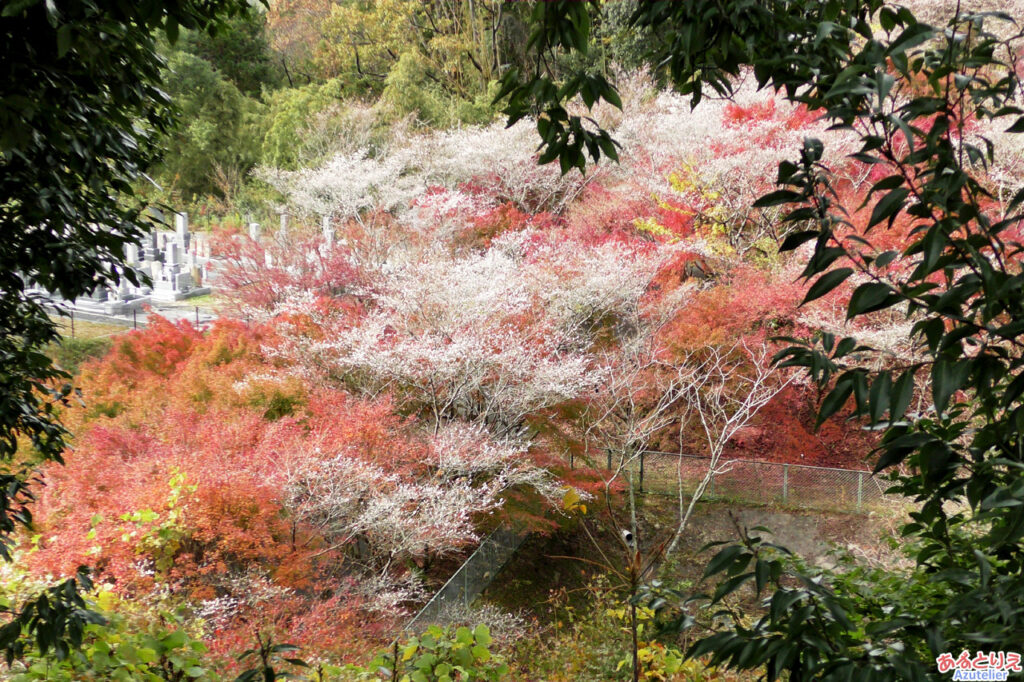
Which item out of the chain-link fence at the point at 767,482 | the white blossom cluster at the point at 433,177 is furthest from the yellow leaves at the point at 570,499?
the white blossom cluster at the point at 433,177

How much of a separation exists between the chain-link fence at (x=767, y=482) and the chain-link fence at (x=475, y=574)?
6.85ft

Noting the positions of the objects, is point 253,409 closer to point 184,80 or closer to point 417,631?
point 417,631

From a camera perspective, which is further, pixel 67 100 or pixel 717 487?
pixel 717 487

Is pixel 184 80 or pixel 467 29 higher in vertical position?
pixel 467 29

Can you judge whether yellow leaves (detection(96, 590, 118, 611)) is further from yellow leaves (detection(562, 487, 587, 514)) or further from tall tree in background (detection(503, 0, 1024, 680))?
yellow leaves (detection(562, 487, 587, 514))

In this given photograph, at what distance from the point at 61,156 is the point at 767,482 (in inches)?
377

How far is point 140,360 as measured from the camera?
8133 mm

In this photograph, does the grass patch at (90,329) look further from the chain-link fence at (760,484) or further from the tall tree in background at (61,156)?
the tall tree in background at (61,156)

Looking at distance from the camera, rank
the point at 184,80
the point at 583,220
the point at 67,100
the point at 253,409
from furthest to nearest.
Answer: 1. the point at 184,80
2. the point at 583,220
3. the point at 253,409
4. the point at 67,100

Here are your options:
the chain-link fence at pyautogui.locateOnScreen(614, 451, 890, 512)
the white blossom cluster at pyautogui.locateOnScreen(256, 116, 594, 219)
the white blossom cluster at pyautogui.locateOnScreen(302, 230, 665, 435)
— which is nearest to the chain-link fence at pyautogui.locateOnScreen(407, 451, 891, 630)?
the chain-link fence at pyautogui.locateOnScreen(614, 451, 890, 512)

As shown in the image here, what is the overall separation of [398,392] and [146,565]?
372 centimetres

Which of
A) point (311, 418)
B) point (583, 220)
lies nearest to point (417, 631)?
point (311, 418)

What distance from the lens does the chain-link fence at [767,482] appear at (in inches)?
369

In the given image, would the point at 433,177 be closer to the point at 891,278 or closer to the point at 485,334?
the point at 485,334
